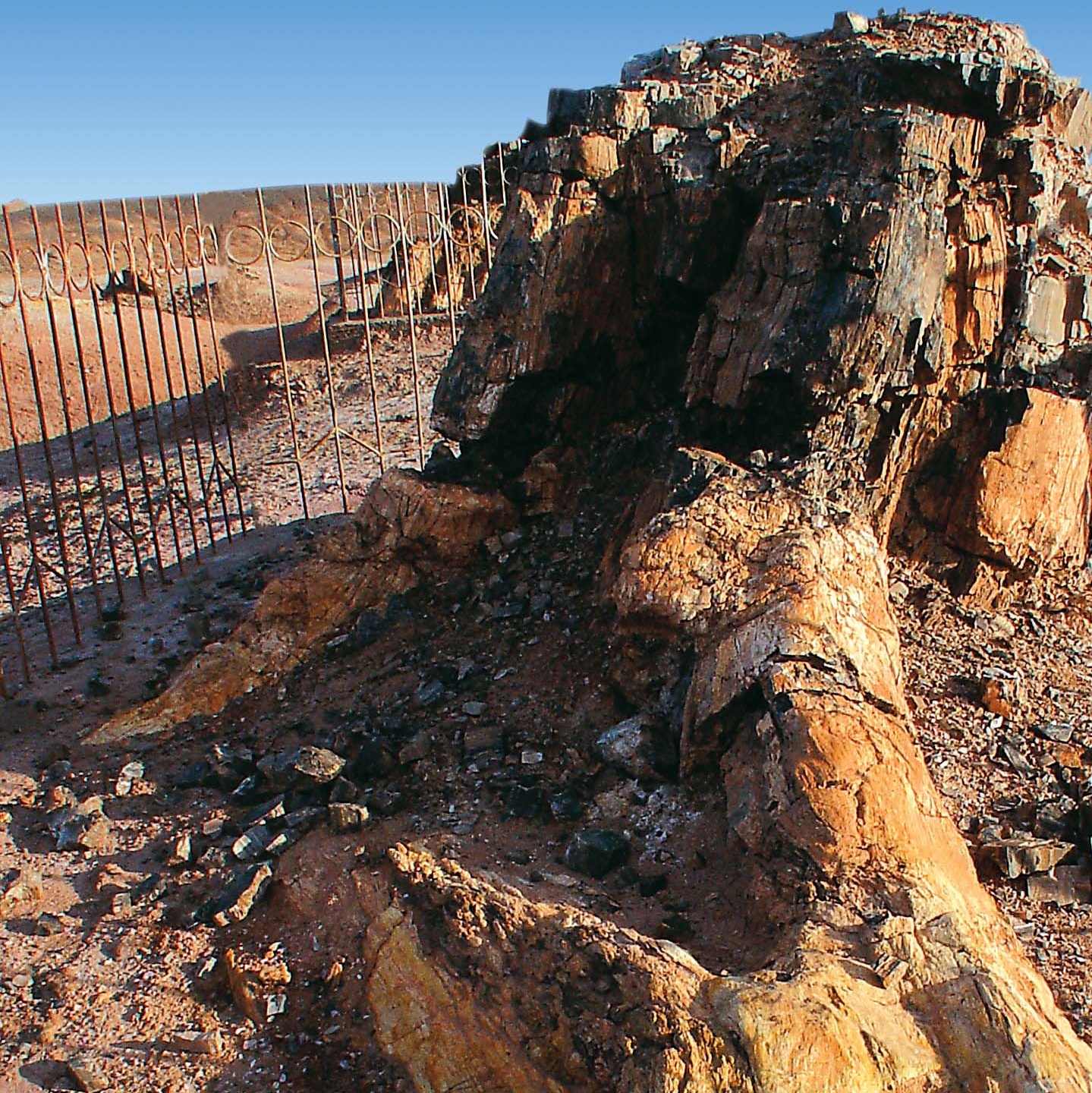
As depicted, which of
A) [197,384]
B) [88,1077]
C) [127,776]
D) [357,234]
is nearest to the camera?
[88,1077]

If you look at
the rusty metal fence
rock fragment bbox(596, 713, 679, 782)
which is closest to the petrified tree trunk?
rock fragment bbox(596, 713, 679, 782)

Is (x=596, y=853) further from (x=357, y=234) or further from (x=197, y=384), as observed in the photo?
(x=197, y=384)

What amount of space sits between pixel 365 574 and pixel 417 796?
2184mm

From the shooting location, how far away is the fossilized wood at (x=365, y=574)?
6730 mm

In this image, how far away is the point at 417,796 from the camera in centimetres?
512

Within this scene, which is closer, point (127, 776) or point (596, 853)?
point (596, 853)

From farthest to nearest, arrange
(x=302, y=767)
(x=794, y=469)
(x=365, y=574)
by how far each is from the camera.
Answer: (x=365, y=574) < (x=794, y=469) < (x=302, y=767)

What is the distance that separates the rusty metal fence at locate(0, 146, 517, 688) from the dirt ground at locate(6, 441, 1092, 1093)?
2.36 meters

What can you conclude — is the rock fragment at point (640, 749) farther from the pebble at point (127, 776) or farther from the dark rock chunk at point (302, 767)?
the pebble at point (127, 776)

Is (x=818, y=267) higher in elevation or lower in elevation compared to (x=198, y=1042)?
higher

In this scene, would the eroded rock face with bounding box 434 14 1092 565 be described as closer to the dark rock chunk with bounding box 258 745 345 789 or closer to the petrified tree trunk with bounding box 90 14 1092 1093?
the petrified tree trunk with bounding box 90 14 1092 1093

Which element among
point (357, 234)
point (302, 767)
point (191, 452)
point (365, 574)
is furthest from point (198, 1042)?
point (191, 452)

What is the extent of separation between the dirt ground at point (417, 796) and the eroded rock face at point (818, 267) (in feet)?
2.66

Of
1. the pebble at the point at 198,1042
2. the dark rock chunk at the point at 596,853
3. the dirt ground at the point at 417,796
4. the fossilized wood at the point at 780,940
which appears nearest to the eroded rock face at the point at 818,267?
the dirt ground at the point at 417,796
